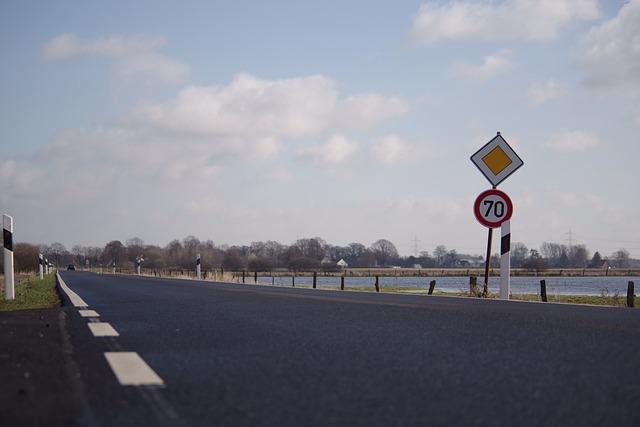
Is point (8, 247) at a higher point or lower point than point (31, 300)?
higher

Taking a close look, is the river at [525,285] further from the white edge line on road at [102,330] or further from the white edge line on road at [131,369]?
the white edge line on road at [131,369]

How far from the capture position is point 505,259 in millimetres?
12680

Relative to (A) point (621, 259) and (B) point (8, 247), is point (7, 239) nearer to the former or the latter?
(B) point (8, 247)

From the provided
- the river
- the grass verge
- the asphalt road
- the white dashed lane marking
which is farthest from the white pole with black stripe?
the white dashed lane marking

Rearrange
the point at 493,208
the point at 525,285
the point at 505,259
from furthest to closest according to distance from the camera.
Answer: the point at 525,285 < the point at 493,208 < the point at 505,259

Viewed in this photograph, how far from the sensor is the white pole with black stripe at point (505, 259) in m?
12.5

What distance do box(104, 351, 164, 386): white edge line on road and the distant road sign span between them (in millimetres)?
9728

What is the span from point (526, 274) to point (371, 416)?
97.8 meters

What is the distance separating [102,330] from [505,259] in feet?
27.0

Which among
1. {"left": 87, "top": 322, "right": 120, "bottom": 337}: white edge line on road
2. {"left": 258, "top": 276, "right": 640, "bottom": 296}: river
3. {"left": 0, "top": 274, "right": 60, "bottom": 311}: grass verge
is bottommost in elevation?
{"left": 258, "top": 276, "right": 640, "bottom": 296}: river

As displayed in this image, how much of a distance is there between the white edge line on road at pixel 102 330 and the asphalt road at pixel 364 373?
9 cm

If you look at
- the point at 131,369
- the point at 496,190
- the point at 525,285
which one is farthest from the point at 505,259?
the point at 525,285

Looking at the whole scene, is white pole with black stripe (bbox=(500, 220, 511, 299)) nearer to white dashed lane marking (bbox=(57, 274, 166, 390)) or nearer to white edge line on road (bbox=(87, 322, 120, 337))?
white edge line on road (bbox=(87, 322, 120, 337))

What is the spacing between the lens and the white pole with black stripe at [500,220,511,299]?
41.0ft
